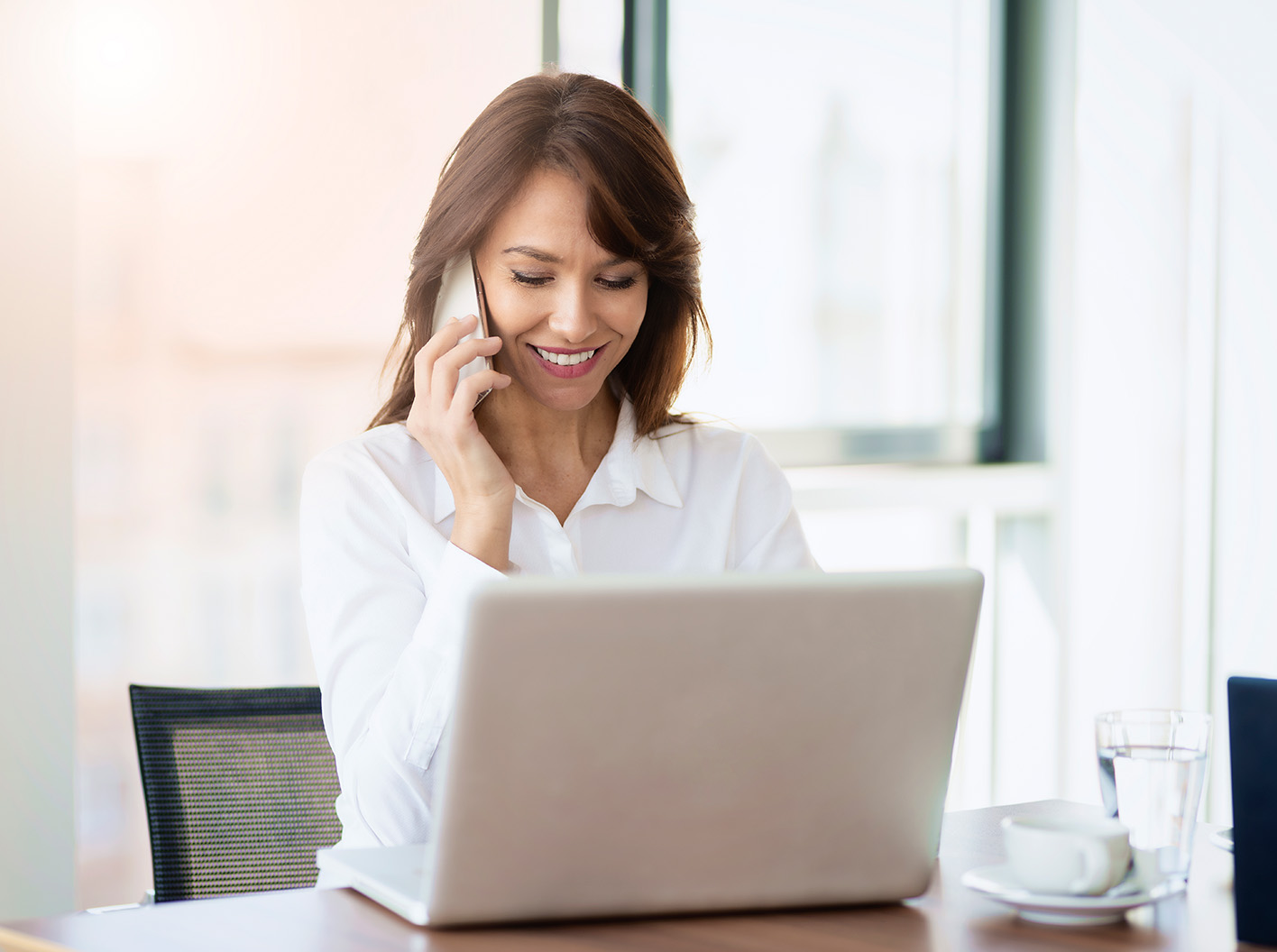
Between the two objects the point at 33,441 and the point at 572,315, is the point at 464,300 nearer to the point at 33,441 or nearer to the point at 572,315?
the point at 572,315

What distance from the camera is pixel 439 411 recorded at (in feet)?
5.36

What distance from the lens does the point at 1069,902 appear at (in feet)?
3.10

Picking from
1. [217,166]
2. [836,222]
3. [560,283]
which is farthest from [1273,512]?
[217,166]

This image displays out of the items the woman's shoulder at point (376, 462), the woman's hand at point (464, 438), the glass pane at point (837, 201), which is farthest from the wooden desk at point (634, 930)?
the glass pane at point (837, 201)

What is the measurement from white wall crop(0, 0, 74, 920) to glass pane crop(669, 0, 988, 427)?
4.48 feet

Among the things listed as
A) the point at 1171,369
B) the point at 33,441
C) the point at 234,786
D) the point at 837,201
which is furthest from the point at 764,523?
the point at 1171,369

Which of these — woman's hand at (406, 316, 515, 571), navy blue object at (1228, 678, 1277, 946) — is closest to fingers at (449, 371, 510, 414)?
woman's hand at (406, 316, 515, 571)

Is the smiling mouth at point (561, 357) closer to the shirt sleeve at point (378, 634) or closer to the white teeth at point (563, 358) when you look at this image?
the white teeth at point (563, 358)

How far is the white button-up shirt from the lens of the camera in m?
1.38

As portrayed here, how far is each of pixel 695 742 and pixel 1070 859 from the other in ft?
0.94

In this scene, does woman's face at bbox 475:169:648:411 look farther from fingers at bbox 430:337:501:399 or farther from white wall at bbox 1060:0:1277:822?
white wall at bbox 1060:0:1277:822

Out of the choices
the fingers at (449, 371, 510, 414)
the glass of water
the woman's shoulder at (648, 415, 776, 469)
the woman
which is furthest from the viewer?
the woman's shoulder at (648, 415, 776, 469)

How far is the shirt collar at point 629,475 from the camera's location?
1.77m

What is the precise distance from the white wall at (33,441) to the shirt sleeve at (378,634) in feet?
1.83
